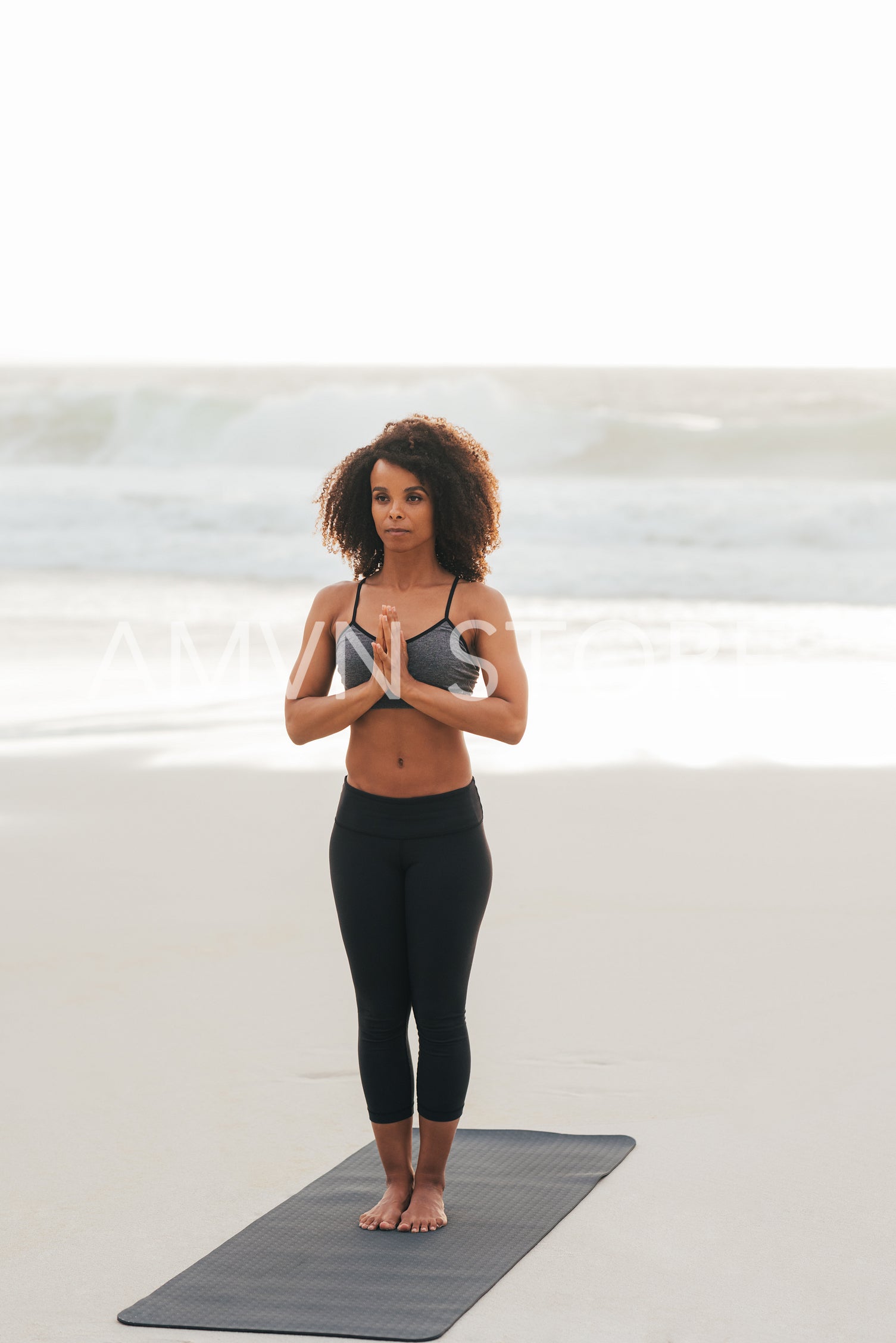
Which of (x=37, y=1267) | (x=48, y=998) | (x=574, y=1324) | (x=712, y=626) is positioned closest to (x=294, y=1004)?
(x=48, y=998)

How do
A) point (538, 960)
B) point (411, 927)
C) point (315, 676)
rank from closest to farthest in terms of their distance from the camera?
point (411, 927) → point (315, 676) → point (538, 960)

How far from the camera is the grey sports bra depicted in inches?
128

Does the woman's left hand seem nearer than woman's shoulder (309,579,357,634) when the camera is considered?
Yes

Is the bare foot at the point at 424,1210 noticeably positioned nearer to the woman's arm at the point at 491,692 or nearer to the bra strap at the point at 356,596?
the woman's arm at the point at 491,692

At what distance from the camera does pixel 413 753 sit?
10.7 ft

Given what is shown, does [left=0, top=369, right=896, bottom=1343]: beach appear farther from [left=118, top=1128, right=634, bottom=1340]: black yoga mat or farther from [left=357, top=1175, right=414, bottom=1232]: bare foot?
[left=357, top=1175, right=414, bottom=1232]: bare foot

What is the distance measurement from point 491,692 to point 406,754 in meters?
0.23

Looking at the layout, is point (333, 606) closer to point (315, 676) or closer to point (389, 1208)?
point (315, 676)

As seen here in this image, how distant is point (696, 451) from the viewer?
29.8 metres

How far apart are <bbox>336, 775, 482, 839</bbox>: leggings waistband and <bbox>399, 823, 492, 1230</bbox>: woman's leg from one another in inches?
0.8

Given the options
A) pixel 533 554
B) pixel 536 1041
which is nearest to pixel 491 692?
pixel 536 1041

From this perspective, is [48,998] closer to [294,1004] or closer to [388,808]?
[294,1004]

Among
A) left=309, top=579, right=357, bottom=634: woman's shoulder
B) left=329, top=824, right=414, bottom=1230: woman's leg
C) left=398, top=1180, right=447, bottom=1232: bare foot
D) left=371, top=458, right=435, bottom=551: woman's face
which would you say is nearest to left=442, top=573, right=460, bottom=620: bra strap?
left=371, top=458, right=435, bottom=551: woman's face

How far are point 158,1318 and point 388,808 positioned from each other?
1122mm
